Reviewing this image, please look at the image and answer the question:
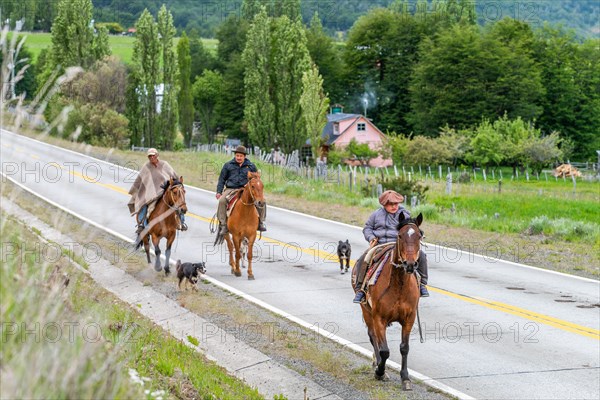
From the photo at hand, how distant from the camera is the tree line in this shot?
70.1 meters

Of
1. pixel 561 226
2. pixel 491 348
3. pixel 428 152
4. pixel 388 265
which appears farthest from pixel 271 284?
pixel 428 152

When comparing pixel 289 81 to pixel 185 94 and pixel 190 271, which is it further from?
pixel 190 271

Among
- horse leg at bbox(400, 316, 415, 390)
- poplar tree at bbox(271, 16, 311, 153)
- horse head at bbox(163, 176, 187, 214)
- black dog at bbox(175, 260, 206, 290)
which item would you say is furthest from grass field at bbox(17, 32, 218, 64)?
horse leg at bbox(400, 316, 415, 390)

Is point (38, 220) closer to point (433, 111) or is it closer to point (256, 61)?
point (256, 61)

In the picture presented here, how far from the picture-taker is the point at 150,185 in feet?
58.5

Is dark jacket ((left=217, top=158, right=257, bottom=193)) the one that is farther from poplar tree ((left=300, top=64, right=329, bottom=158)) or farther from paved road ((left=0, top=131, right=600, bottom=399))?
poplar tree ((left=300, top=64, right=329, bottom=158))

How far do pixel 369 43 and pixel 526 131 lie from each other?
120ft

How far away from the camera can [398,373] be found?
37.7 ft

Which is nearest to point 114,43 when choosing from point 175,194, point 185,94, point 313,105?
point 185,94

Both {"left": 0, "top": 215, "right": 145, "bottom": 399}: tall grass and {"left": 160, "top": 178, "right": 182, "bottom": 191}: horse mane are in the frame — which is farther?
{"left": 160, "top": 178, "right": 182, "bottom": 191}: horse mane

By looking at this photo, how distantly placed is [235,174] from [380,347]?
873 cm

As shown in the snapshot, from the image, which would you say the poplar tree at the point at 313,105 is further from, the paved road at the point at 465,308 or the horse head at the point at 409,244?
the horse head at the point at 409,244

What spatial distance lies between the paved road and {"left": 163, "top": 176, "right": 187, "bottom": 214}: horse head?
203cm

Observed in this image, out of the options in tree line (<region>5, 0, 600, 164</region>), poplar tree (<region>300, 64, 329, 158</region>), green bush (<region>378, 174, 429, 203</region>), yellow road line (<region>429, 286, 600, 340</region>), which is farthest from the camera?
tree line (<region>5, 0, 600, 164</region>)
